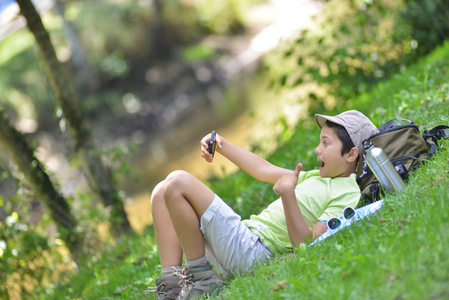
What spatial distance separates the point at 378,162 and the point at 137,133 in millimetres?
12610

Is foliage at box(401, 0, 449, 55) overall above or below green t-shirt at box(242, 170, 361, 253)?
above

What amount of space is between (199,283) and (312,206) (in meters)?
0.88

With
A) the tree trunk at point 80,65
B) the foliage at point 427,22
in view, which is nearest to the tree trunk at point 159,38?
the tree trunk at point 80,65

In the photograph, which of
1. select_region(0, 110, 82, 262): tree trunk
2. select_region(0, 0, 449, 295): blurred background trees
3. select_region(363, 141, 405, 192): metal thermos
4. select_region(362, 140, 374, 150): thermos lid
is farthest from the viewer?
select_region(0, 0, 449, 295): blurred background trees

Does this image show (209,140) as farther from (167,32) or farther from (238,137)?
(167,32)

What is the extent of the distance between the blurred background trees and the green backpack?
10.0ft

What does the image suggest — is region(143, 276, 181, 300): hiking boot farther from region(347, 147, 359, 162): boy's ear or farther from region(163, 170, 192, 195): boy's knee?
region(347, 147, 359, 162): boy's ear

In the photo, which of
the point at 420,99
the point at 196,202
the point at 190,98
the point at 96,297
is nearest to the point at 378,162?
the point at 196,202

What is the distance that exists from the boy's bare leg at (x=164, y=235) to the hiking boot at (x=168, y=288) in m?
0.12

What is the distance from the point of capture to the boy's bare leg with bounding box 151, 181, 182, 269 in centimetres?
328

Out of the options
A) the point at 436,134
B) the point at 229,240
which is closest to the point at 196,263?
the point at 229,240

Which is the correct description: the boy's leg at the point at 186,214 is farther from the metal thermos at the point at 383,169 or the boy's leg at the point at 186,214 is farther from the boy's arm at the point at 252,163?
the metal thermos at the point at 383,169

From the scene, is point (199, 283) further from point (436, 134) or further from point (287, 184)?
point (436, 134)

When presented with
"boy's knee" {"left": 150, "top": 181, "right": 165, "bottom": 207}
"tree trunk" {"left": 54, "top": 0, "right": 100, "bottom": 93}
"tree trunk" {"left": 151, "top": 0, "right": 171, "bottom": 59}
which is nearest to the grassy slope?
"boy's knee" {"left": 150, "top": 181, "right": 165, "bottom": 207}
